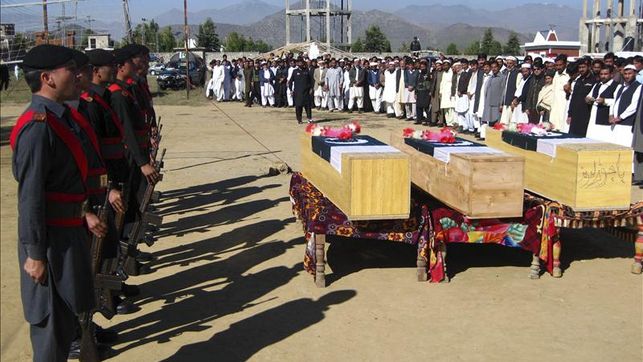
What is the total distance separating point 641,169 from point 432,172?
453 cm

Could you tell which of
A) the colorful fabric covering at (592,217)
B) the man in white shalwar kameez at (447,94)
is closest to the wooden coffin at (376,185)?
the colorful fabric covering at (592,217)

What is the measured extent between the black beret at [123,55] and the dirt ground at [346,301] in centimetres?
188

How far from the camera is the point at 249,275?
6.22 meters

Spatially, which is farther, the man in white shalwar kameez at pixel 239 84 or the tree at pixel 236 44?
the tree at pixel 236 44

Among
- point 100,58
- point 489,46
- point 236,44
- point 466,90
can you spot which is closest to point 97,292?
point 100,58

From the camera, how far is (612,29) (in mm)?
26312

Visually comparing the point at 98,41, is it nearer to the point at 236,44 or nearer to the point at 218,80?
the point at 218,80

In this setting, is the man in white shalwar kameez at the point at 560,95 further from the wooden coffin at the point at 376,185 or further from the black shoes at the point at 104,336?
the black shoes at the point at 104,336

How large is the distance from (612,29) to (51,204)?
26.6 m

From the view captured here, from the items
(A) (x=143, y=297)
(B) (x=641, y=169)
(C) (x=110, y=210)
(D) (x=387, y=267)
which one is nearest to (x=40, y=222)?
(C) (x=110, y=210)

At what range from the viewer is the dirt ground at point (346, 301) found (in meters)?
4.61

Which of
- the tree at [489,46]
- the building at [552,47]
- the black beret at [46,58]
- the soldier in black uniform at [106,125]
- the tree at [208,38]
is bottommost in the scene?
the soldier in black uniform at [106,125]

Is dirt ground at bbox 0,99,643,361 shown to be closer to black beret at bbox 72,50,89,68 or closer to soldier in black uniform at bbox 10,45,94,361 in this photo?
soldier in black uniform at bbox 10,45,94,361

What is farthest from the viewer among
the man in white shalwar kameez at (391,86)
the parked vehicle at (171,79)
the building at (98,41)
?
the parked vehicle at (171,79)
